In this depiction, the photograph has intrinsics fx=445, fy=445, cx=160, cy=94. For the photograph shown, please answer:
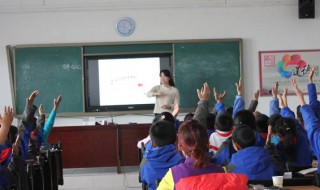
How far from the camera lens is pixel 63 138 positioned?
6375mm

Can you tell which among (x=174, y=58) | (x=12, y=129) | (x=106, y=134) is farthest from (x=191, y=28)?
(x=12, y=129)

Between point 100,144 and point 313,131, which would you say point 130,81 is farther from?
point 313,131

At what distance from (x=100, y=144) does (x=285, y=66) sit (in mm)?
3488

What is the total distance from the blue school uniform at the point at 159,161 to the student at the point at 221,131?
63cm

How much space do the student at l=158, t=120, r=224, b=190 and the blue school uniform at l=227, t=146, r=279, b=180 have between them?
0.58 metres

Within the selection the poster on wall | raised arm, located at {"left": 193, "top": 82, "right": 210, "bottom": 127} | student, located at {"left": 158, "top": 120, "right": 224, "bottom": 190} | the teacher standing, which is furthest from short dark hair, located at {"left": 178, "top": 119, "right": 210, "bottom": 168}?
the poster on wall

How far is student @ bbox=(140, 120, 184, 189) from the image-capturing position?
3.04 meters

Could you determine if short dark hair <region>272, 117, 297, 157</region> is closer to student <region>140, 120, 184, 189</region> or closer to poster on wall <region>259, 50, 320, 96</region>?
student <region>140, 120, 184, 189</region>

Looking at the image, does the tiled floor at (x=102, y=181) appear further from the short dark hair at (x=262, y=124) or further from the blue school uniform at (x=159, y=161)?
the blue school uniform at (x=159, y=161)

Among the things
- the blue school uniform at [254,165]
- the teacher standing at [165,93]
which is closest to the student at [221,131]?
the blue school uniform at [254,165]

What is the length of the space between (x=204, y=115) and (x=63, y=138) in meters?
3.46

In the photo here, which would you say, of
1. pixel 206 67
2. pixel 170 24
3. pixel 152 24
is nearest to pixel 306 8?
pixel 206 67

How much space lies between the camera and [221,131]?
3674 mm

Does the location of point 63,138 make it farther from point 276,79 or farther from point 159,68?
point 276,79
